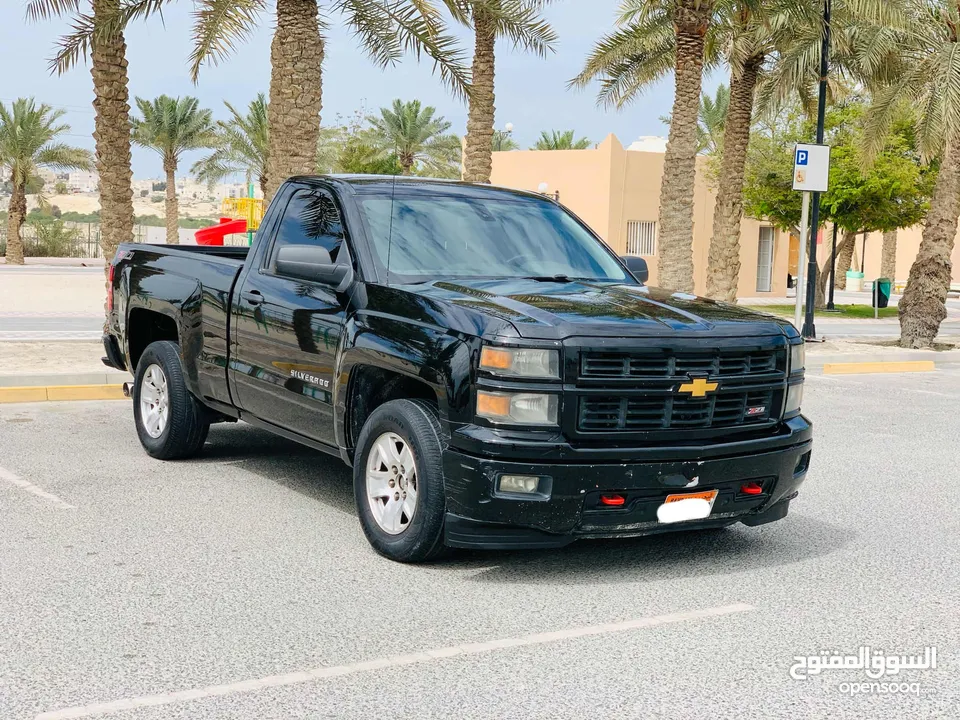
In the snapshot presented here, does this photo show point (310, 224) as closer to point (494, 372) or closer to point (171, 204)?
point (494, 372)

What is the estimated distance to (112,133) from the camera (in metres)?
15.8

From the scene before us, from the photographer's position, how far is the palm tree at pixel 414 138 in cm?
5528

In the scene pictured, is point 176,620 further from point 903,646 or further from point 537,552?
point 903,646

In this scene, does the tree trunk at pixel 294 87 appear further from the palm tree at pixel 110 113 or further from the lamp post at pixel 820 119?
the lamp post at pixel 820 119

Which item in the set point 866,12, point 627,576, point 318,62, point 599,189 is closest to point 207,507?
point 627,576

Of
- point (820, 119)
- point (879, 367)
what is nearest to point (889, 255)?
point (820, 119)

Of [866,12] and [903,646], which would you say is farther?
[866,12]

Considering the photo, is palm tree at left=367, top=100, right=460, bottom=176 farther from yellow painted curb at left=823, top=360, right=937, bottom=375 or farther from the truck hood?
the truck hood

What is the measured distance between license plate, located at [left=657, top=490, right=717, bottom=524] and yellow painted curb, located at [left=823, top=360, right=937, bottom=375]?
1153cm

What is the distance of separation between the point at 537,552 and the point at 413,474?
0.92m

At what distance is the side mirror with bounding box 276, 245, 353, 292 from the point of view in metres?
6.34

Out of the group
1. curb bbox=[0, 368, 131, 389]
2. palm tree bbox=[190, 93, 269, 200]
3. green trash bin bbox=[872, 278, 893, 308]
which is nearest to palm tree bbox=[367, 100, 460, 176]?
palm tree bbox=[190, 93, 269, 200]

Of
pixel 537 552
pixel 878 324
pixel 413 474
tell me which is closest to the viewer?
pixel 413 474

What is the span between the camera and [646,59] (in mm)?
27828
